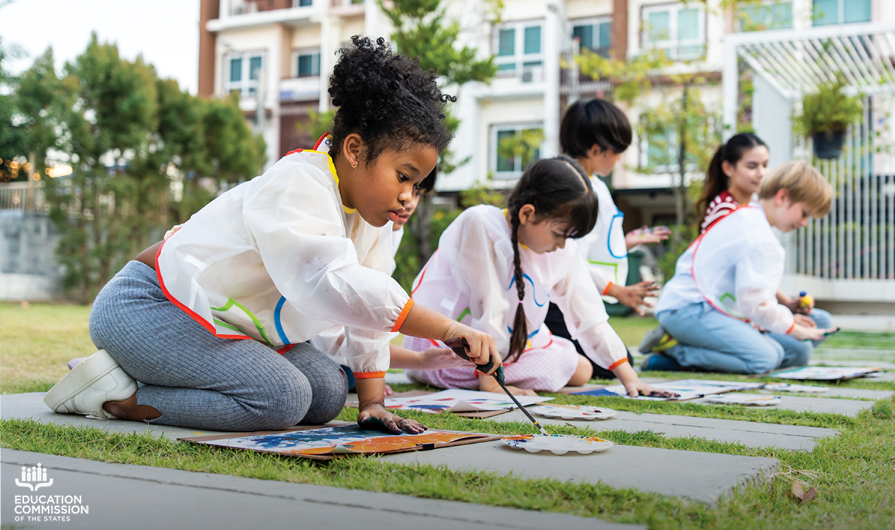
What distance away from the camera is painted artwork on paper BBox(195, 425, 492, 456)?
1601 millimetres

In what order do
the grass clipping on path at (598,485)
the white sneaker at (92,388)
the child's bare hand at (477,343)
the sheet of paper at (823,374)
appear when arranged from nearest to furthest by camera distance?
the grass clipping on path at (598,485) < the child's bare hand at (477,343) < the white sneaker at (92,388) < the sheet of paper at (823,374)

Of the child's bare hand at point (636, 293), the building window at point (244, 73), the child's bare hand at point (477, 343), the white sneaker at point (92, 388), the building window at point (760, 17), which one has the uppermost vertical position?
the building window at point (244, 73)

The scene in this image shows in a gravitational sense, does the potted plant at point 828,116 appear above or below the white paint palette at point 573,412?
above

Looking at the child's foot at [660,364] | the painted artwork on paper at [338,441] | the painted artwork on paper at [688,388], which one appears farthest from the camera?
the child's foot at [660,364]

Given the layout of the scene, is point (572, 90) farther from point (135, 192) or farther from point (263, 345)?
point (263, 345)

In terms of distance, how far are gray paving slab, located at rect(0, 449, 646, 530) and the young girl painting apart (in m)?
0.57

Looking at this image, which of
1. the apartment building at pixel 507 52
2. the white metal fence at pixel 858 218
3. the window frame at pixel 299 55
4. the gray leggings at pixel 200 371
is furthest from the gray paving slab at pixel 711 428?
the window frame at pixel 299 55

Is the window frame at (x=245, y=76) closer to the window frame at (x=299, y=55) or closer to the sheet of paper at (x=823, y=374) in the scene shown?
the window frame at (x=299, y=55)

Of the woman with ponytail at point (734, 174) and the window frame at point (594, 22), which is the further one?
the window frame at point (594, 22)

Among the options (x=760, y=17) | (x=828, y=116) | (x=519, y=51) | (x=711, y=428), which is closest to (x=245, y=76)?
(x=519, y=51)

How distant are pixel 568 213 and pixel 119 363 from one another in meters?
1.65

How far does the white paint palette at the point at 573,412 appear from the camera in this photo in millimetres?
2285

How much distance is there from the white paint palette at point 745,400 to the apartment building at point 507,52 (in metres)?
11.0

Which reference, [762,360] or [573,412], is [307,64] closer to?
[762,360]
